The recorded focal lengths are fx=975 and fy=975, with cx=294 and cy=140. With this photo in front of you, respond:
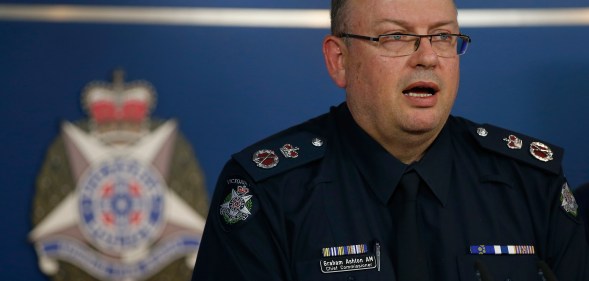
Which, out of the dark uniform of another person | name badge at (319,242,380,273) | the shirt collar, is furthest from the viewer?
the dark uniform of another person

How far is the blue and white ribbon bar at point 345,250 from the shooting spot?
1.76 meters

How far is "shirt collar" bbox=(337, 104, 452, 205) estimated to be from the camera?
1844mm

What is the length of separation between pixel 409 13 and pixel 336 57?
219 mm

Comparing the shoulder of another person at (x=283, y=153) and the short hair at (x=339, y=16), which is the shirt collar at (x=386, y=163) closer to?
the shoulder of another person at (x=283, y=153)

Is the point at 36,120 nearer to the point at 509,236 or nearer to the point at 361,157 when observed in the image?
the point at 361,157

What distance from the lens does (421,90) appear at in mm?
1818

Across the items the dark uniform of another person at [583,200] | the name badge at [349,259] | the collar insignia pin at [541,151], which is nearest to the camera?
the name badge at [349,259]

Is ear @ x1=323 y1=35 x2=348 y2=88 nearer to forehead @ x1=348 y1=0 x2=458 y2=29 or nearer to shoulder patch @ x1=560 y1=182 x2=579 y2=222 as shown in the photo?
forehead @ x1=348 y1=0 x2=458 y2=29

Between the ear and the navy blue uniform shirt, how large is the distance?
0.08 metres

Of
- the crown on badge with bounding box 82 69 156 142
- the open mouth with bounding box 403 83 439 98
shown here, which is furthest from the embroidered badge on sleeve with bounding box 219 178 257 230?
the crown on badge with bounding box 82 69 156 142

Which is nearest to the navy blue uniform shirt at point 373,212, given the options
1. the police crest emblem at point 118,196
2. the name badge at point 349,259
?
the name badge at point 349,259

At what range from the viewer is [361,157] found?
6.26 feet

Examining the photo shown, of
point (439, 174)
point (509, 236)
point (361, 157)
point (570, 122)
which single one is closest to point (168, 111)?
point (361, 157)

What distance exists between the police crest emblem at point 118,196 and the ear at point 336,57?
1.42 ft
